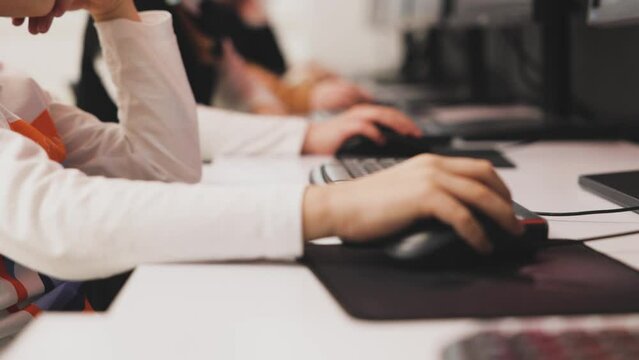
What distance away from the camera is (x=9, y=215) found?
0.58 m

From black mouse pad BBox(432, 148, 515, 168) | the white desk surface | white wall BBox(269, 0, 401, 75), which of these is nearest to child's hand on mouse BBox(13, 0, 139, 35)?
the white desk surface

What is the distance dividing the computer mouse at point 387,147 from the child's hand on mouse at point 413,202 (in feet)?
1.84

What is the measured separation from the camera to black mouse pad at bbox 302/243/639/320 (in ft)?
1.60

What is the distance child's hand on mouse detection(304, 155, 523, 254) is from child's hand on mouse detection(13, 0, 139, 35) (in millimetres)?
373

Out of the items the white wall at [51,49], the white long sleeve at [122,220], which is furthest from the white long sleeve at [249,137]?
the white wall at [51,49]

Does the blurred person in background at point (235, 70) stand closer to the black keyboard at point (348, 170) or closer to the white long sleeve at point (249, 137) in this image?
the white long sleeve at point (249, 137)

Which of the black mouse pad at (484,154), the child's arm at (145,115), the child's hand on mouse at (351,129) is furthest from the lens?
the child's hand on mouse at (351,129)

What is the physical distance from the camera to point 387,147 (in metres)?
1.14

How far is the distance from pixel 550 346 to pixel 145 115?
0.66 metres

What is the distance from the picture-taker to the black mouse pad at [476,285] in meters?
0.49

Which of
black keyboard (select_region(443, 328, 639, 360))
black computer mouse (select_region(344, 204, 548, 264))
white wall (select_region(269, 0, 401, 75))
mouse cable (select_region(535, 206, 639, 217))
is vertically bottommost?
white wall (select_region(269, 0, 401, 75))

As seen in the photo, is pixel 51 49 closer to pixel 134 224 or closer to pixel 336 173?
pixel 336 173

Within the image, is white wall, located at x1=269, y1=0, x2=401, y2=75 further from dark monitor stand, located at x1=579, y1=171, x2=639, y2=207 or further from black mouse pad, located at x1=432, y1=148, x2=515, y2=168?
dark monitor stand, located at x1=579, y1=171, x2=639, y2=207

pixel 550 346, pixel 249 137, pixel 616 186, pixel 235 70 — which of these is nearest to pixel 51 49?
pixel 235 70
